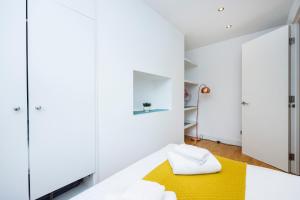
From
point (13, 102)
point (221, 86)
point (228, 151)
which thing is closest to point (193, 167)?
point (13, 102)

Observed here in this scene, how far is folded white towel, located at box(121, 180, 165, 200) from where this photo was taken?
57cm

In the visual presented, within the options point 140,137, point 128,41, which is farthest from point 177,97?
point 128,41

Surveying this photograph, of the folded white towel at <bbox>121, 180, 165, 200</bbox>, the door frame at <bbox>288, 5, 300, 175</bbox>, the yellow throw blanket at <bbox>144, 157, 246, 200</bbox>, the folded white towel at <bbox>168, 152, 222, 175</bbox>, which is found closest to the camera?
the folded white towel at <bbox>121, 180, 165, 200</bbox>

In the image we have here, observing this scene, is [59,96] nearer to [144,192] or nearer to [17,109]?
→ [17,109]

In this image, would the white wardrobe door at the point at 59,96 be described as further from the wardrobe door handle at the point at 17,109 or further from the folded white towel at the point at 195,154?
the folded white towel at the point at 195,154

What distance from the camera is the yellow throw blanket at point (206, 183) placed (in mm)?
705

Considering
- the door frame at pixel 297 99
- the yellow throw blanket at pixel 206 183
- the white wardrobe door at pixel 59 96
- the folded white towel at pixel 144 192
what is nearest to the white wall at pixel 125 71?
the white wardrobe door at pixel 59 96

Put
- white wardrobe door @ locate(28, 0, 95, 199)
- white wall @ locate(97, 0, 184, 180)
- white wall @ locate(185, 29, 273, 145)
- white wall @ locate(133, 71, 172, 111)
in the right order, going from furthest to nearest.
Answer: white wall @ locate(185, 29, 273, 145) < white wall @ locate(133, 71, 172, 111) < white wall @ locate(97, 0, 184, 180) < white wardrobe door @ locate(28, 0, 95, 199)

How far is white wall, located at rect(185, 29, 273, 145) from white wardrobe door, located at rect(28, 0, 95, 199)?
2899mm

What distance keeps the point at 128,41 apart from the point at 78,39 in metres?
0.59

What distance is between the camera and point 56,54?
1.13 metres

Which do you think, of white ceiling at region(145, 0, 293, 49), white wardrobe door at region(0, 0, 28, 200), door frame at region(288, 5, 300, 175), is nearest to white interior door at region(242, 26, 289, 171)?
door frame at region(288, 5, 300, 175)

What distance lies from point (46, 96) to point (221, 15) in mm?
2561

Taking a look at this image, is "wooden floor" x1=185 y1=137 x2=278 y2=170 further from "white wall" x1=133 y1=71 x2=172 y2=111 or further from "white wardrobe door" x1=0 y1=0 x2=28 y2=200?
"white wardrobe door" x1=0 y1=0 x2=28 y2=200
